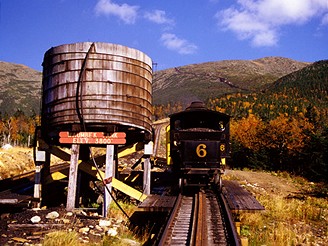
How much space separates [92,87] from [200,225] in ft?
20.3

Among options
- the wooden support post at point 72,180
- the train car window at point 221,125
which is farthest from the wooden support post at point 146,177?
the train car window at point 221,125

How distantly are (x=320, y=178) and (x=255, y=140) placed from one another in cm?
1636

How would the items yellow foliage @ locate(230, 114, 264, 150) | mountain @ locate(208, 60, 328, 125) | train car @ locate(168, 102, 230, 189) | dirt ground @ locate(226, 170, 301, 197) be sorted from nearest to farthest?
train car @ locate(168, 102, 230, 189)
dirt ground @ locate(226, 170, 301, 197)
yellow foliage @ locate(230, 114, 264, 150)
mountain @ locate(208, 60, 328, 125)

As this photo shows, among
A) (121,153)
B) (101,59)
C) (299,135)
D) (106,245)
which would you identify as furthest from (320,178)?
(106,245)

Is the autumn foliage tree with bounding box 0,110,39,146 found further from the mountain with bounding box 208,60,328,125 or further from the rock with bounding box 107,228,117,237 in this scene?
the rock with bounding box 107,228,117,237

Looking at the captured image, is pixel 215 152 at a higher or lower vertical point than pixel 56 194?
higher

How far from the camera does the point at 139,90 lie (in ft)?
43.6

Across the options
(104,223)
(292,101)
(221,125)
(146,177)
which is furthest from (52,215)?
(292,101)

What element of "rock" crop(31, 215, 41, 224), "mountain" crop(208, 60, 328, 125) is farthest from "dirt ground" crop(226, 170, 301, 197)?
"mountain" crop(208, 60, 328, 125)

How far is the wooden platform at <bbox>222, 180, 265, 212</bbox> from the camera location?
33.8 feet

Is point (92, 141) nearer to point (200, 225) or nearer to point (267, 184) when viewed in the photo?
point (200, 225)

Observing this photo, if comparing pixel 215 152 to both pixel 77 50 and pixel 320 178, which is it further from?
pixel 320 178

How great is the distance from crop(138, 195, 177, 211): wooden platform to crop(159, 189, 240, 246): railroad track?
242 millimetres

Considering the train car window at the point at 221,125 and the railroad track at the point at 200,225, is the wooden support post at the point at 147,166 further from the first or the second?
the train car window at the point at 221,125
